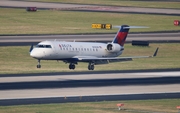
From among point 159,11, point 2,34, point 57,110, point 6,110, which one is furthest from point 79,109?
point 159,11

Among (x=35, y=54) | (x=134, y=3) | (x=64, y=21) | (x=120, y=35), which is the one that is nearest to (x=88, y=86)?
(x=35, y=54)

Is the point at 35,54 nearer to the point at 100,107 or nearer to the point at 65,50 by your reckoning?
the point at 65,50

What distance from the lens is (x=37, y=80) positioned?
59.9 m

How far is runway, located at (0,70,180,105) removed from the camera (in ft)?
163

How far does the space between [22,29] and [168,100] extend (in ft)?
193

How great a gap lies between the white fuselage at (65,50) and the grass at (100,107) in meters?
19.7

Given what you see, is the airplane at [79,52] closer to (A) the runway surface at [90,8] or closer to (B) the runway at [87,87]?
(B) the runway at [87,87]

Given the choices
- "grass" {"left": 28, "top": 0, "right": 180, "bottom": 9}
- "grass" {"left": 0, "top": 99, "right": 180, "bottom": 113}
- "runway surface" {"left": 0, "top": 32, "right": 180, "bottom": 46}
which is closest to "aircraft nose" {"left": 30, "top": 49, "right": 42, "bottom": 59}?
"grass" {"left": 0, "top": 99, "right": 180, "bottom": 113}

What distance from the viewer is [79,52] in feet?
231

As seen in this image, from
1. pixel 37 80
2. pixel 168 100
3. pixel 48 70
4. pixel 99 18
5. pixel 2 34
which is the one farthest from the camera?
pixel 99 18

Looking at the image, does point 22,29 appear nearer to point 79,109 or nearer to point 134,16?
point 134,16

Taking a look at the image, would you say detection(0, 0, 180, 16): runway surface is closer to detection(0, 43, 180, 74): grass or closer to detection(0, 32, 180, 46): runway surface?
detection(0, 32, 180, 46): runway surface

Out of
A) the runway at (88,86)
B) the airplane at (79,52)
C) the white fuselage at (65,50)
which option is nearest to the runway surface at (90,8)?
the airplane at (79,52)

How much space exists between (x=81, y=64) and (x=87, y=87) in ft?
70.9
